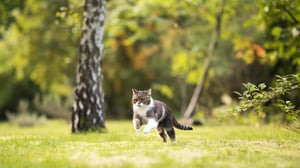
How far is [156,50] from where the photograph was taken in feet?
128

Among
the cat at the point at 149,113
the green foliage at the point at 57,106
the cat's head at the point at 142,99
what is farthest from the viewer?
the green foliage at the point at 57,106

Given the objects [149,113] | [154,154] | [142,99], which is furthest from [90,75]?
[154,154]

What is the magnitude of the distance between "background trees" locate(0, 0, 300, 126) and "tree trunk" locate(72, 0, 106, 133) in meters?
2.17

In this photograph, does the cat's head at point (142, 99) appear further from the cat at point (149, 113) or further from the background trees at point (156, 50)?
the background trees at point (156, 50)

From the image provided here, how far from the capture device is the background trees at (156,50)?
28391 millimetres

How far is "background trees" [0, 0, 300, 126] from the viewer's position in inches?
1118

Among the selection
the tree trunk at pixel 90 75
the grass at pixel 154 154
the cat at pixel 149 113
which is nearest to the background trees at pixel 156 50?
the tree trunk at pixel 90 75

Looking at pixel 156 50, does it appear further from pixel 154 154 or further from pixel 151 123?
pixel 154 154

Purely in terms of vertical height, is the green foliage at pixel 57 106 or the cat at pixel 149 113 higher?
the green foliage at pixel 57 106

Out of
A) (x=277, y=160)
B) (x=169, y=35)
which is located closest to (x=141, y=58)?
(x=169, y=35)

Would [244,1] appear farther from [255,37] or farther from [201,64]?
[201,64]

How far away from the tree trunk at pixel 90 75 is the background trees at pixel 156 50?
217 centimetres

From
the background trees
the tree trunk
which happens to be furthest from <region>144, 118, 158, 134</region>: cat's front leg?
the background trees

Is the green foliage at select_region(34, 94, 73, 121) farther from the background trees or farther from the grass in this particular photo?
the grass
